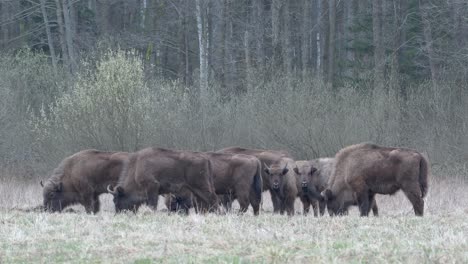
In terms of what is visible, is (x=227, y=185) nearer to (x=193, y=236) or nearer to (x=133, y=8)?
(x=193, y=236)

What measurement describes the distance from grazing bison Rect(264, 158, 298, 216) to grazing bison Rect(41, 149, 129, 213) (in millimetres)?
3519

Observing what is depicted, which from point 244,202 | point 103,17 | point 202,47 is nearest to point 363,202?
point 244,202

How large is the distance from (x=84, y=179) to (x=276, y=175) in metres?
4.69

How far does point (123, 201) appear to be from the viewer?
61.7ft

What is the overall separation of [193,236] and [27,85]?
23262 millimetres

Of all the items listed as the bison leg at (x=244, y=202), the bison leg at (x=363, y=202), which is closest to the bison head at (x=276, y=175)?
the bison leg at (x=244, y=202)

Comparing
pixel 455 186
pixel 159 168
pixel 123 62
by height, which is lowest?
pixel 455 186

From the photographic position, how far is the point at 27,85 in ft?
111

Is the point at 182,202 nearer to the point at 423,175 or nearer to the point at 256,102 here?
the point at 423,175

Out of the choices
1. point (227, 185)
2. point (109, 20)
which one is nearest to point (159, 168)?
point (227, 185)

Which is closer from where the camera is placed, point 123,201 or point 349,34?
point 123,201

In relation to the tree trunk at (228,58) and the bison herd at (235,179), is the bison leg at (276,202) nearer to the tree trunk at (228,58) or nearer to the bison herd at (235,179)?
the bison herd at (235,179)

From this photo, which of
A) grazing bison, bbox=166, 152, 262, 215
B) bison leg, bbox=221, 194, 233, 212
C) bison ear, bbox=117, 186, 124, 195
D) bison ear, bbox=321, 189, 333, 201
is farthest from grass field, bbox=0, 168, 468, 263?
bison leg, bbox=221, 194, 233, 212

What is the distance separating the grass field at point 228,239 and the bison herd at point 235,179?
2.13 meters
